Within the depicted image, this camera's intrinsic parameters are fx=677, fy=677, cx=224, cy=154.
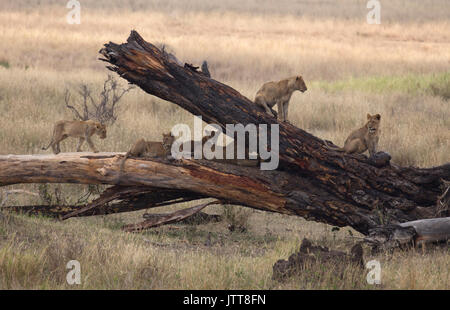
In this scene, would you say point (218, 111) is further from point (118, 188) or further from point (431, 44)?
point (431, 44)

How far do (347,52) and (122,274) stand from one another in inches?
1111

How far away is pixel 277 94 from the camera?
10500 mm

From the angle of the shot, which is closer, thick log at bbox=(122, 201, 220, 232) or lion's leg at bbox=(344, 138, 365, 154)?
lion's leg at bbox=(344, 138, 365, 154)

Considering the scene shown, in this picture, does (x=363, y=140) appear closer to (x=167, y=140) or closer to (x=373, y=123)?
(x=373, y=123)

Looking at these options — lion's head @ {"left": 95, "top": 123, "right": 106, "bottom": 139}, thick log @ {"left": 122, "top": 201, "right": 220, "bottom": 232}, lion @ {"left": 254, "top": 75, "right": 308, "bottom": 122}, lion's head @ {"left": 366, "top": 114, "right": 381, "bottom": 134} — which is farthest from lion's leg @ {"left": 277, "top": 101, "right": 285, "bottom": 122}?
lion's head @ {"left": 95, "top": 123, "right": 106, "bottom": 139}

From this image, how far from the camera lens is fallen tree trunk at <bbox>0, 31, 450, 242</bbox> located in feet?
31.0

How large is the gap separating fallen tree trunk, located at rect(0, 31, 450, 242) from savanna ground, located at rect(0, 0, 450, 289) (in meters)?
0.56

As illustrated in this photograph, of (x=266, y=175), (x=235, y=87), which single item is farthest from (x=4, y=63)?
(x=266, y=175)

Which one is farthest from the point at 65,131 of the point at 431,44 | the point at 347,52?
the point at 431,44

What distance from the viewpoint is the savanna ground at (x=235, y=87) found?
743 centimetres

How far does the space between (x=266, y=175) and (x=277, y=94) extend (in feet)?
5.08

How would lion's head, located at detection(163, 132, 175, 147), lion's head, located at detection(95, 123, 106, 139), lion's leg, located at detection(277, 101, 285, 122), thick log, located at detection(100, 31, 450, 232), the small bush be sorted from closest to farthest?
thick log, located at detection(100, 31, 450, 232)
lion's head, located at detection(163, 132, 175, 147)
lion's leg, located at detection(277, 101, 285, 122)
lion's head, located at detection(95, 123, 106, 139)
the small bush

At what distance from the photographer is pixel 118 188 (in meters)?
10.0

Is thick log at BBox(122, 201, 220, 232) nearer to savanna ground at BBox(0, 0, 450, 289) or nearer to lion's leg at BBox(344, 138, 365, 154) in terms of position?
savanna ground at BBox(0, 0, 450, 289)
